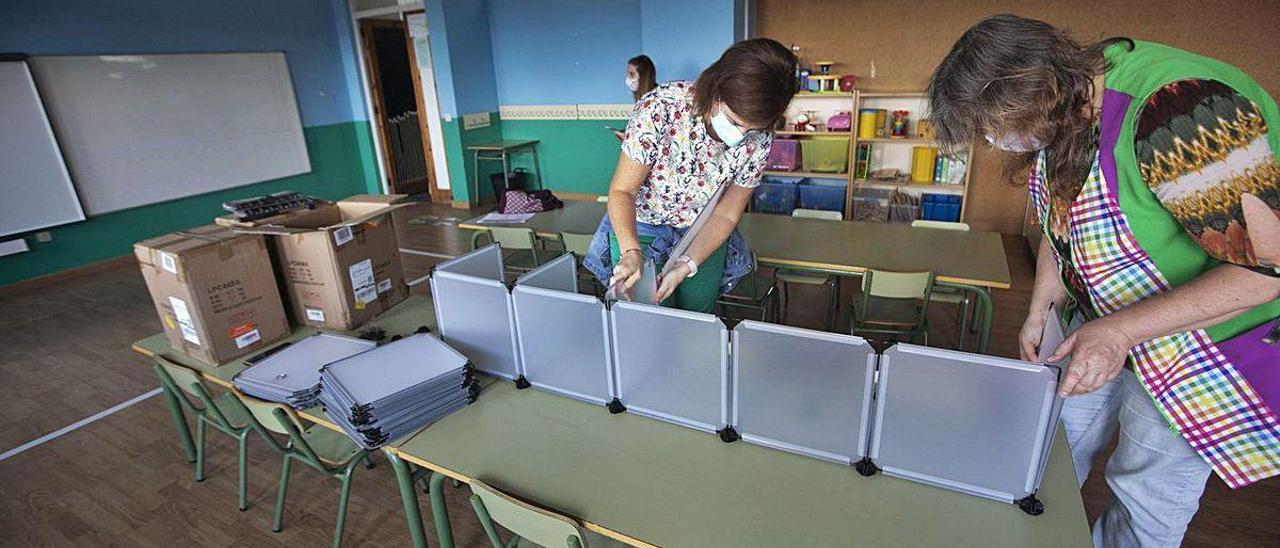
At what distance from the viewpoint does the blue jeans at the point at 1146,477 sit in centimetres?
115

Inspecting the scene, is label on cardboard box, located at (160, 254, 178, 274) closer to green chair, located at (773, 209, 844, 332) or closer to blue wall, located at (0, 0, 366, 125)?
green chair, located at (773, 209, 844, 332)

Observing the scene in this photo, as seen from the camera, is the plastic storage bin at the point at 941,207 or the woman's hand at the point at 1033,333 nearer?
the woman's hand at the point at 1033,333

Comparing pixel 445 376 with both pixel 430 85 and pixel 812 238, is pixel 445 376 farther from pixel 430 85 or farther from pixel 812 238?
pixel 430 85

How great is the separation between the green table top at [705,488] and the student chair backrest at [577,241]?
5.26 ft

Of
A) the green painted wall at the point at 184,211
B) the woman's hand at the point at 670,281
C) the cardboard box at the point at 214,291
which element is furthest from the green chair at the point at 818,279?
the green painted wall at the point at 184,211

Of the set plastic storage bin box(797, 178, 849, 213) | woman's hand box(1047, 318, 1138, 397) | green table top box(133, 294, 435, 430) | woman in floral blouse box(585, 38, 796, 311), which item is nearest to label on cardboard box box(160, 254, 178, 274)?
green table top box(133, 294, 435, 430)

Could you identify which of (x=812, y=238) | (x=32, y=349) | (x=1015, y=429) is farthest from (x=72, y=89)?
(x=1015, y=429)

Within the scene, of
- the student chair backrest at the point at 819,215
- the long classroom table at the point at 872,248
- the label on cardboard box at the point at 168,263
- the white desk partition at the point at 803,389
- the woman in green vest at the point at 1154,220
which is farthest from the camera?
the student chair backrest at the point at 819,215

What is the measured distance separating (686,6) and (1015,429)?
4.95 metres

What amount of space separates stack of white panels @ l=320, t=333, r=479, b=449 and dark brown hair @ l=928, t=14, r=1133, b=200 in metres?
1.31

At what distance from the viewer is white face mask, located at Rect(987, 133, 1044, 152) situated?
103 centimetres

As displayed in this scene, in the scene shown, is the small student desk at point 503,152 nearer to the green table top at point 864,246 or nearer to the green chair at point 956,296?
the green table top at point 864,246

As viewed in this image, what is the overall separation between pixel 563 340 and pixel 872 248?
76.7 inches

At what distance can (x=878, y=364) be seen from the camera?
1203 millimetres
